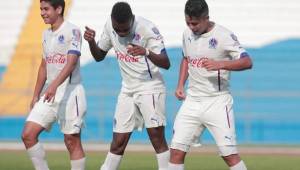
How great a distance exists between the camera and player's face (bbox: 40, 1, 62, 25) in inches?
394

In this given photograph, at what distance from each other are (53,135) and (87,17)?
3.88 metres

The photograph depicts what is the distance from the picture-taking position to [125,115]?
34.0 feet

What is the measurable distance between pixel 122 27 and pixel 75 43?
64 centimetres

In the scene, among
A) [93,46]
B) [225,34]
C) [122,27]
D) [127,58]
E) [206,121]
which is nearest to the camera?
[225,34]

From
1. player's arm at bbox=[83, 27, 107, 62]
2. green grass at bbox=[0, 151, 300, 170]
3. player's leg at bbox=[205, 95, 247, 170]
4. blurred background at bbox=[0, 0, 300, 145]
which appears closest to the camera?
player's leg at bbox=[205, 95, 247, 170]

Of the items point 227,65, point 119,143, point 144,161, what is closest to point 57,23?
point 119,143

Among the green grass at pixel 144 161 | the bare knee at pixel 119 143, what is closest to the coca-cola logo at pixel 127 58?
the bare knee at pixel 119 143

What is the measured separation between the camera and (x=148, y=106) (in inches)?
407

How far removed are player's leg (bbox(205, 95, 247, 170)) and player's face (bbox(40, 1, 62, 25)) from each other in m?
2.07

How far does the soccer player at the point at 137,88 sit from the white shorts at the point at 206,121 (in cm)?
97

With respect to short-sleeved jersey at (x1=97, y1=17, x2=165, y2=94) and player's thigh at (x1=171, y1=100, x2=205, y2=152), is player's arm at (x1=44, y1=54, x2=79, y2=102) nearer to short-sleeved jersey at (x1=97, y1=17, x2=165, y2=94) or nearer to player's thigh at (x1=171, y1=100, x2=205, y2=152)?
short-sleeved jersey at (x1=97, y1=17, x2=165, y2=94)

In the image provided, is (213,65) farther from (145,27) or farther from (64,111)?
(64,111)

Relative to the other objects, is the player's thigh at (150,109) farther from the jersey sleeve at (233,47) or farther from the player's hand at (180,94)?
the jersey sleeve at (233,47)

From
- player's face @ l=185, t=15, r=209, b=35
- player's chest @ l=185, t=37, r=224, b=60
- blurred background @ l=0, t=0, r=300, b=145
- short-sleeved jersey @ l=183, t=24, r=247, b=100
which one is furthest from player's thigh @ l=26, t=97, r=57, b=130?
blurred background @ l=0, t=0, r=300, b=145
